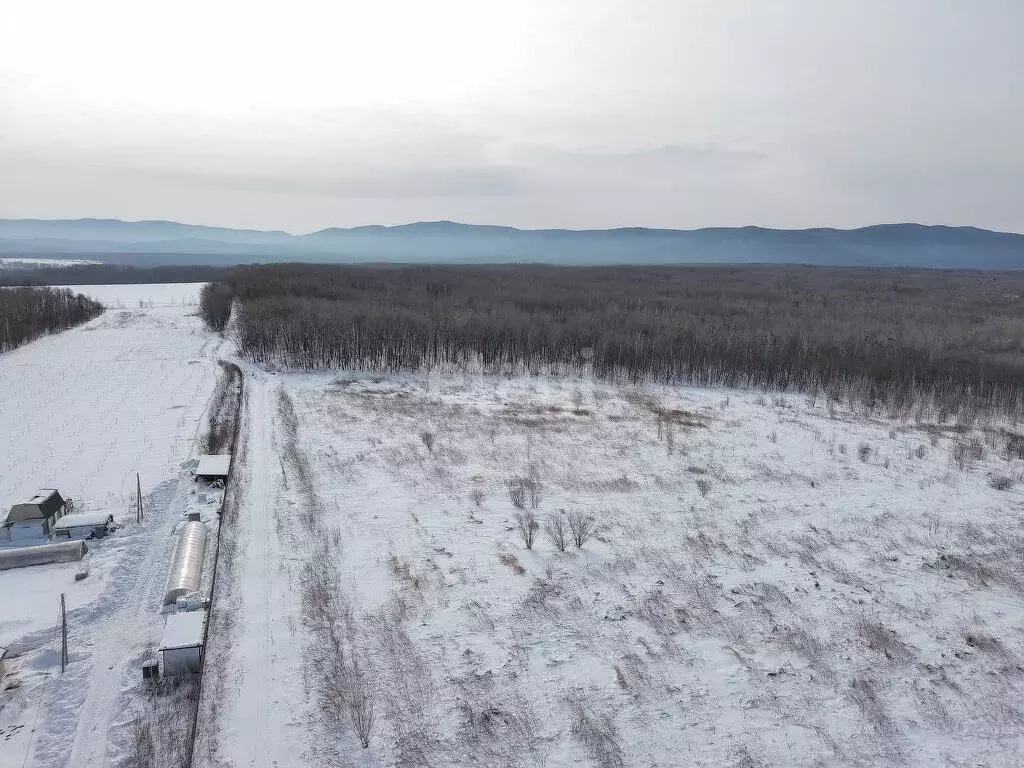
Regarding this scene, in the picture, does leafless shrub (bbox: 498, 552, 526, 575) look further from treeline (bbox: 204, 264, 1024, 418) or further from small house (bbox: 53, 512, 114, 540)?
treeline (bbox: 204, 264, 1024, 418)

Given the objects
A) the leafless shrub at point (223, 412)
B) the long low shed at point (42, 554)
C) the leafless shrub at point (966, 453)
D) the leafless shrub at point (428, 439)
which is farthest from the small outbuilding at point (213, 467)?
the leafless shrub at point (966, 453)

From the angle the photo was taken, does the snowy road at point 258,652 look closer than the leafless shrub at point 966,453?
Yes

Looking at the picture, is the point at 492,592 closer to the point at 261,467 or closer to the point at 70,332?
the point at 261,467

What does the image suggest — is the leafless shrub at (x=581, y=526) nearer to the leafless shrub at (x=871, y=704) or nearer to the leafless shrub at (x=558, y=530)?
the leafless shrub at (x=558, y=530)

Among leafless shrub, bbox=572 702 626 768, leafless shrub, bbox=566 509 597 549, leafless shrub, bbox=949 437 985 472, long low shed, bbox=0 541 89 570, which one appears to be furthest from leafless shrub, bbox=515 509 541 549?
leafless shrub, bbox=949 437 985 472

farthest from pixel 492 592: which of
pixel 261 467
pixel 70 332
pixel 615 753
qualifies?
pixel 70 332
